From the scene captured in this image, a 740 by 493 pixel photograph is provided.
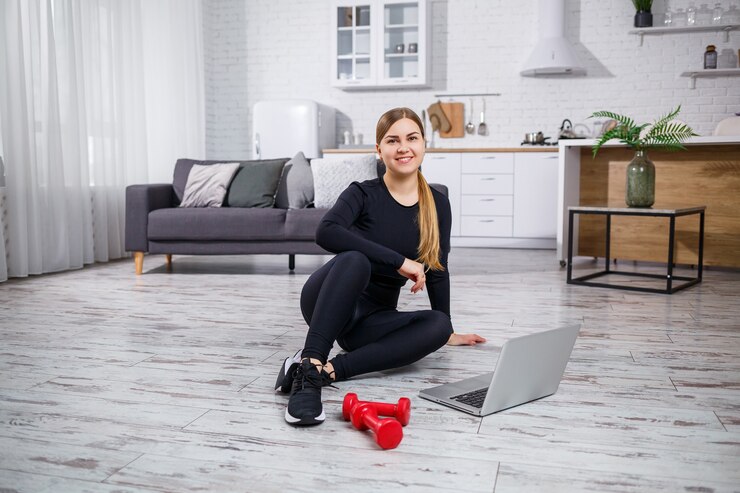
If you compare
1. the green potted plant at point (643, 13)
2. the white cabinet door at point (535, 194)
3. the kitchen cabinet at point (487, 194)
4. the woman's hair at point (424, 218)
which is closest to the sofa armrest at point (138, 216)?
the woman's hair at point (424, 218)

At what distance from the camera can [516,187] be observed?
6.15 m

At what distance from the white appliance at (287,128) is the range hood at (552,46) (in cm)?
201

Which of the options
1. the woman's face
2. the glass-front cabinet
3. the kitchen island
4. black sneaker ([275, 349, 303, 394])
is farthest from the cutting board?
black sneaker ([275, 349, 303, 394])

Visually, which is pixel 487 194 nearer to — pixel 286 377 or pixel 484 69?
pixel 484 69

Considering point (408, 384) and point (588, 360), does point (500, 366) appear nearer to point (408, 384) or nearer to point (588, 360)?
point (408, 384)

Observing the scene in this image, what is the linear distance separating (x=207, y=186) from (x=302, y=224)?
0.80 metres

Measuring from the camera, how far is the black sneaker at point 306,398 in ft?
5.53

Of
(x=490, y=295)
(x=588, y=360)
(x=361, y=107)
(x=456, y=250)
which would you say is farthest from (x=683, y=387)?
(x=361, y=107)

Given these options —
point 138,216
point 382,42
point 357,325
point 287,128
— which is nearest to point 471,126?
point 382,42

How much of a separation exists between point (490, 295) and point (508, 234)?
2631 millimetres

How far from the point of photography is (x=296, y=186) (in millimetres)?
4602

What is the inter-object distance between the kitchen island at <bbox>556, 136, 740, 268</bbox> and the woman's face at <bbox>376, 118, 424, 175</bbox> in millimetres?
2904

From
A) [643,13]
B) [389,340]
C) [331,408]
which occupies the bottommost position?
[331,408]

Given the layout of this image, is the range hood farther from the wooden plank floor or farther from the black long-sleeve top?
the black long-sleeve top
